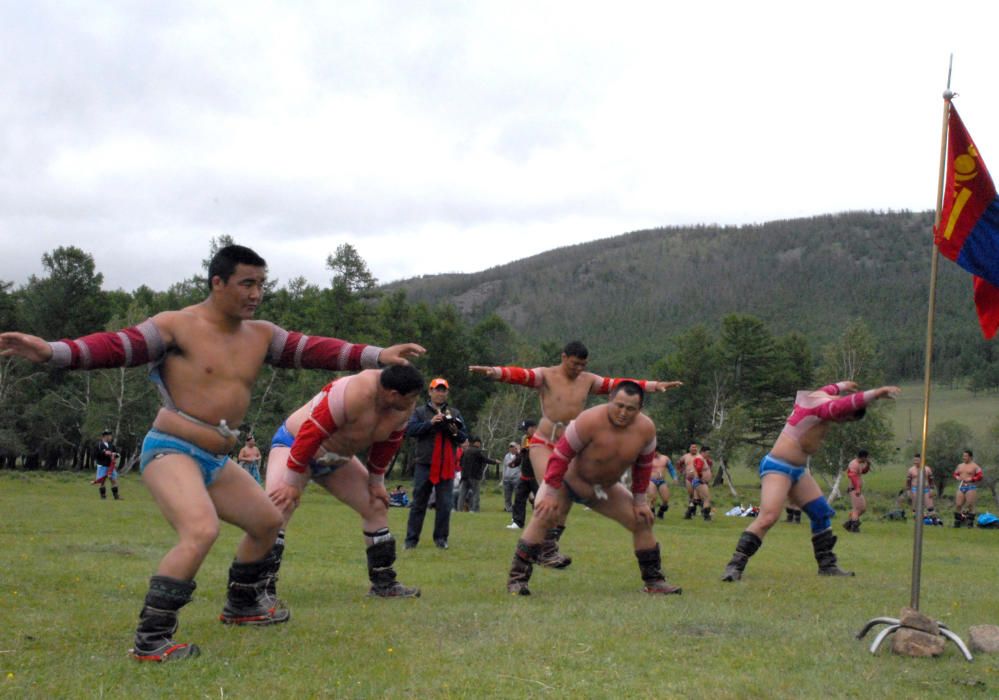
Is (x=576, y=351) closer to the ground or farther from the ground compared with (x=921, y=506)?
farther from the ground

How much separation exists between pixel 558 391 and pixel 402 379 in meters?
3.61

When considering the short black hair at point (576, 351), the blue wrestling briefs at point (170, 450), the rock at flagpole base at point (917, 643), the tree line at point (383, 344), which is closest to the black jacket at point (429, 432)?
the short black hair at point (576, 351)

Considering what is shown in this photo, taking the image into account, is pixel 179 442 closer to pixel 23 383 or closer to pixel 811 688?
pixel 811 688

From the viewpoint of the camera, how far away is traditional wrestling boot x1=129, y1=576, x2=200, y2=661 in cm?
516

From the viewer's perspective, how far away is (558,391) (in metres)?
10.4

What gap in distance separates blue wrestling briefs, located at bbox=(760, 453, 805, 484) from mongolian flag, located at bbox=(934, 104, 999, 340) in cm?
390

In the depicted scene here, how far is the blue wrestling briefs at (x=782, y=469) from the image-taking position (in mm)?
10016

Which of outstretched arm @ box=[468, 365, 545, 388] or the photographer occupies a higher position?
outstretched arm @ box=[468, 365, 545, 388]

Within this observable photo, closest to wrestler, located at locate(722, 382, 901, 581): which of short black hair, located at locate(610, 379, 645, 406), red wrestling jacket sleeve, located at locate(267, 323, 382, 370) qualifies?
short black hair, located at locate(610, 379, 645, 406)

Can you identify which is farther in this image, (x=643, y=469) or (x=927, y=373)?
(x=643, y=469)

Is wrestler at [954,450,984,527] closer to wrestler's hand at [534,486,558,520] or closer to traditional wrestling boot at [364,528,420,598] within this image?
wrestler's hand at [534,486,558,520]

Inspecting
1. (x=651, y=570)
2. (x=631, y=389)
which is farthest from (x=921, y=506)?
(x=651, y=570)

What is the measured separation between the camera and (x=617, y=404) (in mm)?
7895

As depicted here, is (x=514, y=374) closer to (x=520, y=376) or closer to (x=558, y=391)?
(x=520, y=376)
